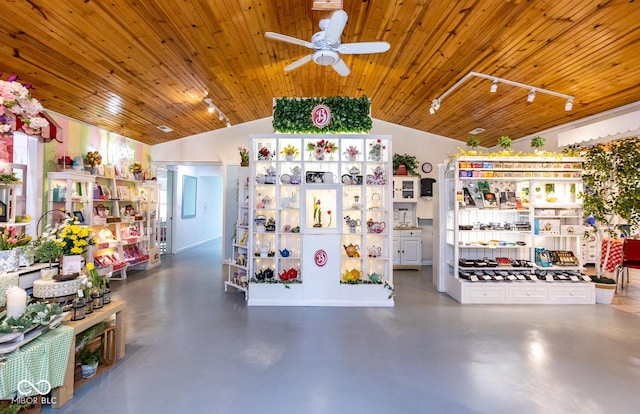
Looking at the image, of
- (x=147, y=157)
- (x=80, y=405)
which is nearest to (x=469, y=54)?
(x=80, y=405)

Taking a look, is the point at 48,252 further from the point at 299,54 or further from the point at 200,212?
the point at 200,212

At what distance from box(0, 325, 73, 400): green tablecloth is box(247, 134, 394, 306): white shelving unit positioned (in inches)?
96.0

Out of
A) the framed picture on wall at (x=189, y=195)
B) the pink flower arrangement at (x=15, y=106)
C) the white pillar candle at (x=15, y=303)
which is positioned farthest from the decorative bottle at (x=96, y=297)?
the framed picture on wall at (x=189, y=195)

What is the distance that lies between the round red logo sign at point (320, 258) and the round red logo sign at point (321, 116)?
182cm

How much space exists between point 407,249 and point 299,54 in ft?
15.4

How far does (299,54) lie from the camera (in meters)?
4.47

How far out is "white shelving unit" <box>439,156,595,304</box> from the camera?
4605 millimetres

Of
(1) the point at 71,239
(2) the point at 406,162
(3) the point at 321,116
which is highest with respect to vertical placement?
(3) the point at 321,116

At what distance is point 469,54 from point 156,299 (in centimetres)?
541

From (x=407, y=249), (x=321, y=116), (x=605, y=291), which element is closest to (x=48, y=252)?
(x=321, y=116)

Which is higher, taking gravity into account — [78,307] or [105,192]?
[105,192]

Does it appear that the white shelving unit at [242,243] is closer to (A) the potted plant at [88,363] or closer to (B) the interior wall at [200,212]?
(A) the potted plant at [88,363]

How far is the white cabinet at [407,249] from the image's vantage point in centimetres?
708

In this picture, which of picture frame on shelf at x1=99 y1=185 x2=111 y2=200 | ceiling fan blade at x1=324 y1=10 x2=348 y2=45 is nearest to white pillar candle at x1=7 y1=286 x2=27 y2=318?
ceiling fan blade at x1=324 y1=10 x2=348 y2=45
